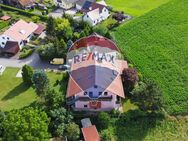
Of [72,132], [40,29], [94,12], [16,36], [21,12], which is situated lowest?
[72,132]

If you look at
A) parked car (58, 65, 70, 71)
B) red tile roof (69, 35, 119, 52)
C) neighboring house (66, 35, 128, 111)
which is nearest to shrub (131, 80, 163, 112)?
neighboring house (66, 35, 128, 111)

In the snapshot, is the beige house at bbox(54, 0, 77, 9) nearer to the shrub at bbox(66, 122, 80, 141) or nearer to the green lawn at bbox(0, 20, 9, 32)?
the green lawn at bbox(0, 20, 9, 32)

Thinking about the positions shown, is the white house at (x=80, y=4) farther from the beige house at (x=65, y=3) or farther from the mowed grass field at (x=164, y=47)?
the mowed grass field at (x=164, y=47)

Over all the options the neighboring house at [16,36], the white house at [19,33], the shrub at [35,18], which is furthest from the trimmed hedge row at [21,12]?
the neighboring house at [16,36]

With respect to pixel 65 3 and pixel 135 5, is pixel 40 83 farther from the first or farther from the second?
pixel 135 5

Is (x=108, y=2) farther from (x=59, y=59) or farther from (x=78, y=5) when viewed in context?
(x=59, y=59)

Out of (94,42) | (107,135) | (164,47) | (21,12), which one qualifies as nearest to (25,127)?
(107,135)
